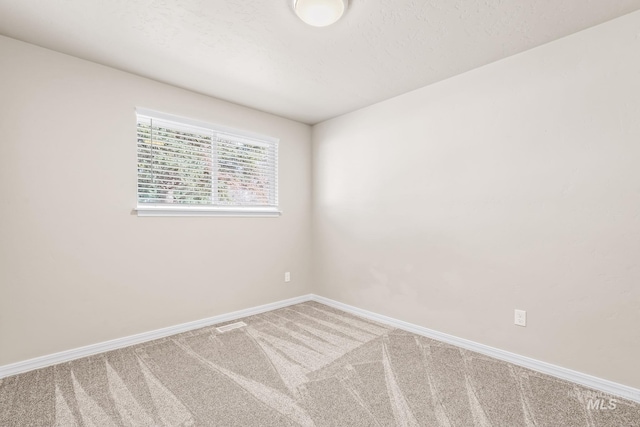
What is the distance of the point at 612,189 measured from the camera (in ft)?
6.24

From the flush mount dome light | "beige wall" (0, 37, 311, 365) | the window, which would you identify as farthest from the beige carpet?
the flush mount dome light

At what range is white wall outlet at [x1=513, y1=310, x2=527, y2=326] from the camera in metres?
2.24

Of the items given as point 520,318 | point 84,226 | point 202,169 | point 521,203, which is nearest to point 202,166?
point 202,169

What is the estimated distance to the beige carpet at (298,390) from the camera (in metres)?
1.66

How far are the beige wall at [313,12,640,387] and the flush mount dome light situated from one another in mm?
1392

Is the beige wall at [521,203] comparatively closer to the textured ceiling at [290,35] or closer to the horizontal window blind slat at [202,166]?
the textured ceiling at [290,35]

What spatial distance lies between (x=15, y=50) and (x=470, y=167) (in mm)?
3612

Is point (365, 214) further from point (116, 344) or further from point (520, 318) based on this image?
point (116, 344)

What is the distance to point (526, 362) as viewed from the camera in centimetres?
221

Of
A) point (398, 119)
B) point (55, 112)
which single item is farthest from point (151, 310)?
point (398, 119)

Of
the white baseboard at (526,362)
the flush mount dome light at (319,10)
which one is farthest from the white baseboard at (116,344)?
the flush mount dome light at (319,10)

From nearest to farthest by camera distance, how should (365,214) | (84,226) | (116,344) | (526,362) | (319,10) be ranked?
(319,10)
(526,362)
(84,226)
(116,344)
(365,214)

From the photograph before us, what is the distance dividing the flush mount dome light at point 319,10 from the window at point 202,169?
1715mm

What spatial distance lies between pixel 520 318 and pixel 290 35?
270 cm
